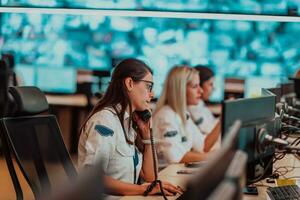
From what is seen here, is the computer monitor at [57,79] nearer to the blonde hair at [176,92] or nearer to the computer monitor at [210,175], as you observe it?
the blonde hair at [176,92]

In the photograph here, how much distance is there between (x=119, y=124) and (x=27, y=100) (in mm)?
454

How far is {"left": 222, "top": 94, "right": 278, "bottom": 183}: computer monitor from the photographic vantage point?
7.24 feet

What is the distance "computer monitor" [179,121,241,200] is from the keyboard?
3.97ft

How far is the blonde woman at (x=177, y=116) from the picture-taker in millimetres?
3760

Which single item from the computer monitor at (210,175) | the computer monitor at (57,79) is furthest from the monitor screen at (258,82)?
the computer monitor at (210,175)

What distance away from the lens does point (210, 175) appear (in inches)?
43.9

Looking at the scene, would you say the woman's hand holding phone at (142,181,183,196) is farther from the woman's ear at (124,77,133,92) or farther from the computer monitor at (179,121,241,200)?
the computer monitor at (179,121,241,200)

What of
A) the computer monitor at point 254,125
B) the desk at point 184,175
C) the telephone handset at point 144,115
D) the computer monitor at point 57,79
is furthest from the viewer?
the computer monitor at point 57,79

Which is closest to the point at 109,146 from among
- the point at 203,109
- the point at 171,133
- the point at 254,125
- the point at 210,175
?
the point at 254,125

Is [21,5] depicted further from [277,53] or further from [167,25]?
[277,53]

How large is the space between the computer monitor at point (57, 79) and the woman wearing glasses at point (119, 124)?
13.4 ft

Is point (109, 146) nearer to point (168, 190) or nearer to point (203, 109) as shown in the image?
point (168, 190)

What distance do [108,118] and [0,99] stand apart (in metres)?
3.47

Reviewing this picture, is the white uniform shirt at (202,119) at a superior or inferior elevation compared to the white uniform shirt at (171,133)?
inferior
